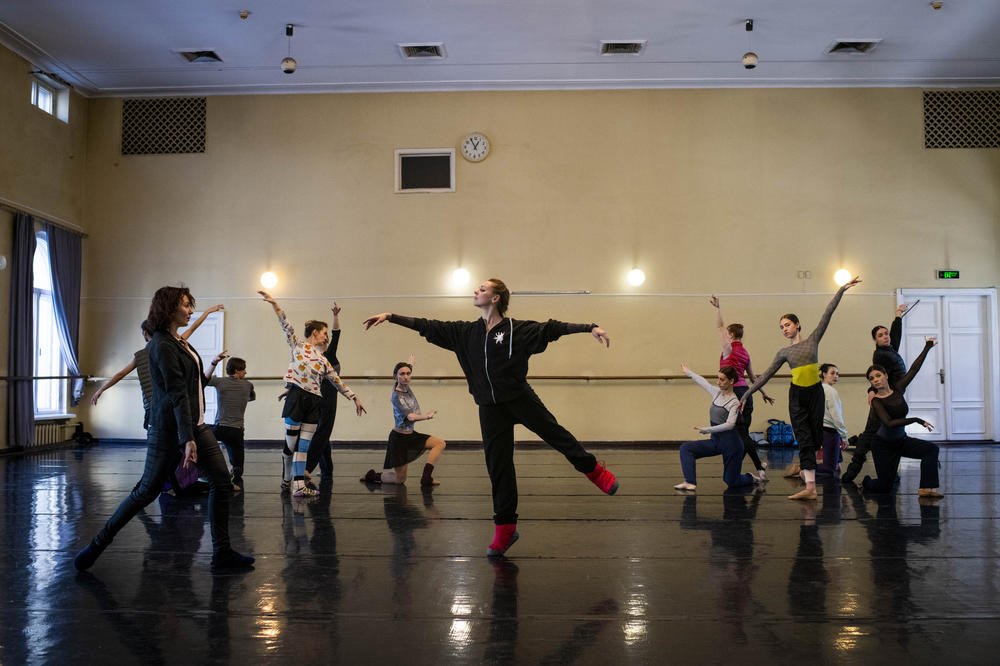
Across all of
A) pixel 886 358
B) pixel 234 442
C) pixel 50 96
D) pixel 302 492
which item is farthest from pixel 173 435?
pixel 50 96

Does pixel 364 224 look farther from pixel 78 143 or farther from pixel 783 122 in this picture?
pixel 783 122

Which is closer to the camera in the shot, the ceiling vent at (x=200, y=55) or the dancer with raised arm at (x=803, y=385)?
the dancer with raised arm at (x=803, y=385)

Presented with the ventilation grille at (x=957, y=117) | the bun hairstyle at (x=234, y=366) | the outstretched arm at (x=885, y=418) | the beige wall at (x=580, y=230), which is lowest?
the outstretched arm at (x=885, y=418)

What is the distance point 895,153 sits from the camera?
10.9 metres

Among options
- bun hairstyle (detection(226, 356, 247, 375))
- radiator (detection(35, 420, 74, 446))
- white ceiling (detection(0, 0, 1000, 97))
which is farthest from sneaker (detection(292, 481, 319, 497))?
radiator (detection(35, 420, 74, 446))

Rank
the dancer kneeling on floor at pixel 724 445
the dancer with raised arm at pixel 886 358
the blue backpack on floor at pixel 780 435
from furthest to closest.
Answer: the blue backpack on floor at pixel 780 435 < the dancer with raised arm at pixel 886 358 < the dancer kneeling on floor at pixel 724 445

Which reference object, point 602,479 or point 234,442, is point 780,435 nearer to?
point 602,479

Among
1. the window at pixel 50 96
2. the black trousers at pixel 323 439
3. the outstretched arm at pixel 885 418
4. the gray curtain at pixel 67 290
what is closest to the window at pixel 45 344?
the gray curtain at pixel 67 290

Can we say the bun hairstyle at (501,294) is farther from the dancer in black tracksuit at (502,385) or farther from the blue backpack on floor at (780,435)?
the blue backpack on floor at (780,435)

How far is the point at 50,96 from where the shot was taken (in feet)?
35.1

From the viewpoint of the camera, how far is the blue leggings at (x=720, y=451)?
640 centimetres

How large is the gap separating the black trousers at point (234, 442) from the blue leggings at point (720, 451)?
392 cm

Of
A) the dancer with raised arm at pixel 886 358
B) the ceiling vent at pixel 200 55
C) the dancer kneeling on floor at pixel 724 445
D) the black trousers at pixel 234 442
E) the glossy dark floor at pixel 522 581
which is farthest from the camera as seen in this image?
the ceiling vent at pixel 200 55

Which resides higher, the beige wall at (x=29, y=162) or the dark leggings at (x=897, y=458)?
the beige wall at (x=29, y=162)
